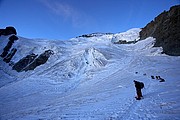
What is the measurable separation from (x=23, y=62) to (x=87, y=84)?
1028 inches

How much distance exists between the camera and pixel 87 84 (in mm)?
22828

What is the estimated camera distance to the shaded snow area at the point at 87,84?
421 inches

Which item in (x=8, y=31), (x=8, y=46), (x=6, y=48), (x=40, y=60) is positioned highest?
(x=8, y=31)

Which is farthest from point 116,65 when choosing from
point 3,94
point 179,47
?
point 3,94

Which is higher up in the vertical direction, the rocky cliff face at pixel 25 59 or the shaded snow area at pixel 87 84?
the rocky cliff face at pixel 25 59

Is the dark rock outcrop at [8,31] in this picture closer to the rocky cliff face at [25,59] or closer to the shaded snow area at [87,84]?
the rocky cliff face at [25,59]

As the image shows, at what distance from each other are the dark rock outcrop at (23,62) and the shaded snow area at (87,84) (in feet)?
4.57

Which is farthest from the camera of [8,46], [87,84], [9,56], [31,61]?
[8,46]

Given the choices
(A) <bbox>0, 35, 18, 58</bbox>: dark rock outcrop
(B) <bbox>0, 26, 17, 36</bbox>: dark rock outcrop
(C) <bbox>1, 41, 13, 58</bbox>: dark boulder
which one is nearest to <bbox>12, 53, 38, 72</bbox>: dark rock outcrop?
(C) <bbox>1, 41, 13, 58</bbox>: dark boulder

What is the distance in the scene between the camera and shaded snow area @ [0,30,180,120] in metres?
10.7

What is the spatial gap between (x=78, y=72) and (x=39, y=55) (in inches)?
639

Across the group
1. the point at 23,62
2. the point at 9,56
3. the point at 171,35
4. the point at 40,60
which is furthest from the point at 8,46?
Result: the point at 171,35

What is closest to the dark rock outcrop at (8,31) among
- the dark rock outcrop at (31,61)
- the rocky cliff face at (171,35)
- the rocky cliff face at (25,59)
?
the rocky cliff face at (25,59)

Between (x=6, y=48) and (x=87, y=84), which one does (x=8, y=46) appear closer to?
(x=6, y=48)
